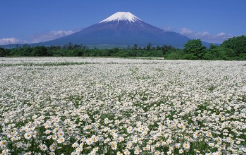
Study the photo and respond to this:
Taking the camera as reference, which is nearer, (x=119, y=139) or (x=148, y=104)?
(x=119, y=139)

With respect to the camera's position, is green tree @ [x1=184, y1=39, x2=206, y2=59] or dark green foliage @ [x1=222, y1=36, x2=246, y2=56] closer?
green tree @ [x1=184, y1=39, x2=206, y2=59]

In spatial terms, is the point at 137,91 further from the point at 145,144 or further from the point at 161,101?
the point at 145,144

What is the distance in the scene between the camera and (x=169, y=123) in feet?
16.8

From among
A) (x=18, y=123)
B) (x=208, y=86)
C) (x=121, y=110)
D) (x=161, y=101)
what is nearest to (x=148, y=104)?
(x=161, y=101)

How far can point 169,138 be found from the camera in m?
4.03

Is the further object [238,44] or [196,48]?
[238,44]

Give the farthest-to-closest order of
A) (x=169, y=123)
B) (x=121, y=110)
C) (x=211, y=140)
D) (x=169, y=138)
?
1. (x=121, y=110)
2. (x=169, y=123)
3. (x=211, y=140)
4. (x=169, y=138)

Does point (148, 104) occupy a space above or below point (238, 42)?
below

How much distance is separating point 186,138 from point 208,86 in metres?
8.52

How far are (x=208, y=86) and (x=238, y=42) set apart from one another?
9229 centimetres

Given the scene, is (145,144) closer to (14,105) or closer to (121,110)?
(121,110)

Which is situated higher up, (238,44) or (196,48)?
(238,44)

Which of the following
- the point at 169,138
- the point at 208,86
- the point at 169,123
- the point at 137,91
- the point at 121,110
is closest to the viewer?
the point at 169,138

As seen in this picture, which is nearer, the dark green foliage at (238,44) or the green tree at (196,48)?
the green tree at (196,48)
